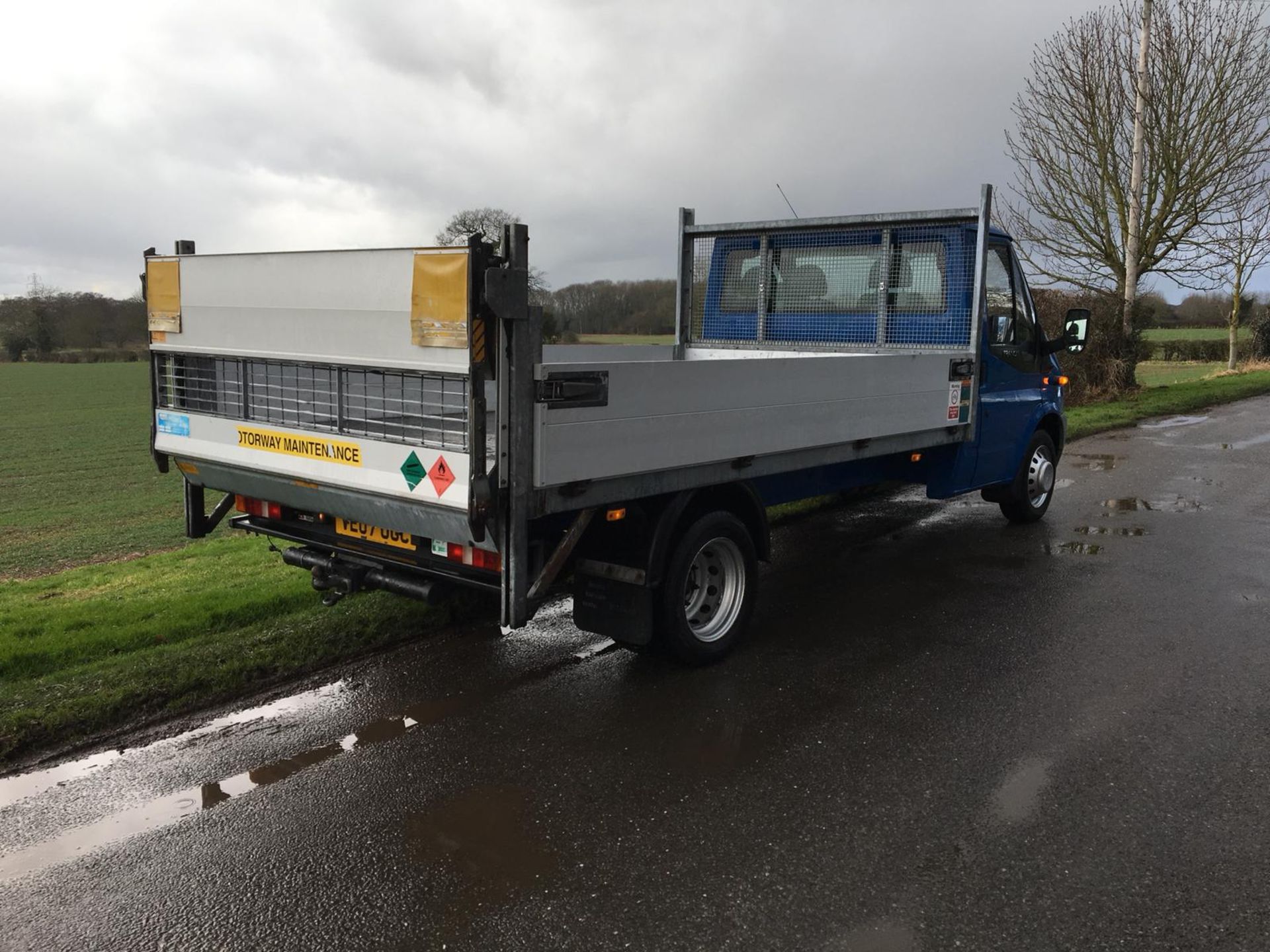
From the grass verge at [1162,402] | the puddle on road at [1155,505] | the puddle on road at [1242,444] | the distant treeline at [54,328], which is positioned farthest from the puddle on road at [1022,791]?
the distant treeline at [54,328]

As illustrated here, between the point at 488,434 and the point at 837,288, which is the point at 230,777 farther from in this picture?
the point at 837,288

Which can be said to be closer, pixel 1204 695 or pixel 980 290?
pixel 1204 695

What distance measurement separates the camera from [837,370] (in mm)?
5535

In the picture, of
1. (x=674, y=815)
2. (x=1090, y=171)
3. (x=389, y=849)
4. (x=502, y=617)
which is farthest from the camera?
(x=1090, y=171)

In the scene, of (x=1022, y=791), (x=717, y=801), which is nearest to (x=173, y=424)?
(x=717, y=801)

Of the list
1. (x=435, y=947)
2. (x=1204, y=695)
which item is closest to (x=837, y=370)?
(x=1204, y=695)

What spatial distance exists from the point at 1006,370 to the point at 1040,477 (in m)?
1.52

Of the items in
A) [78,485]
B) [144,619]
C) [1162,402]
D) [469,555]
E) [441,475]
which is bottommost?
[78,485]

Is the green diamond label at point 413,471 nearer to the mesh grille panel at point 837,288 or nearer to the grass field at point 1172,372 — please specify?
the mesh grille panel at point 837,288

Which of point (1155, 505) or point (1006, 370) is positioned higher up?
point (1006, 370)

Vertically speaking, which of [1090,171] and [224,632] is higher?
[1090,171]

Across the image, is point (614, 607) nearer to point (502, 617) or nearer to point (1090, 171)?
point (502, 617)

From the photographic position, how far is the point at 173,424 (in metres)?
5.20

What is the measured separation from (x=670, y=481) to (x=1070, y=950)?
2.55 m
